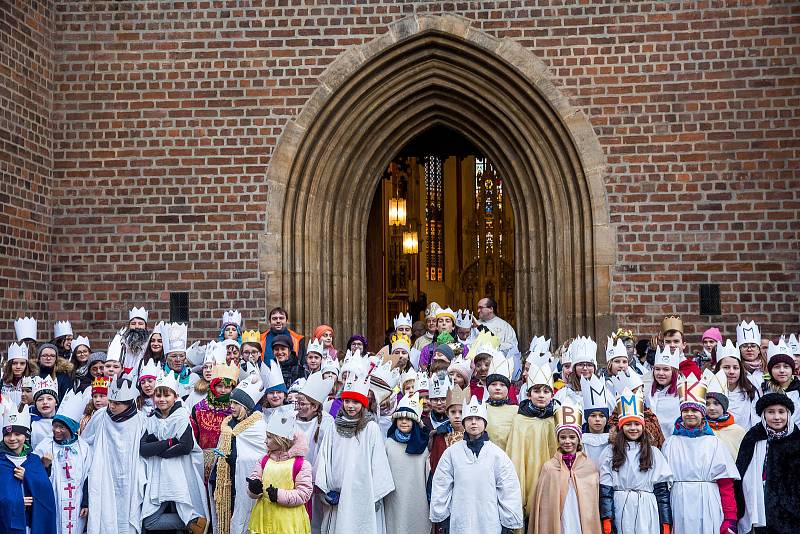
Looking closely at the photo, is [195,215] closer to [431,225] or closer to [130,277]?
[130,277]

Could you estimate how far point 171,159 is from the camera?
12.9 metres

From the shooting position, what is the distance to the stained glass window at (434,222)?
108 ft

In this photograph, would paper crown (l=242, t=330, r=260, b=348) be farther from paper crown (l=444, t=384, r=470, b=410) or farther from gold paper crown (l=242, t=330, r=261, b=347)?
paper crown (l=444, t=384, r=470, b=410)

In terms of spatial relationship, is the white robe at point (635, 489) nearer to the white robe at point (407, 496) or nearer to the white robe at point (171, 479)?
the white robe at point (407, 496)

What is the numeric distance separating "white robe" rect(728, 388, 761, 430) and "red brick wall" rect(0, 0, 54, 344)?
7674 mm

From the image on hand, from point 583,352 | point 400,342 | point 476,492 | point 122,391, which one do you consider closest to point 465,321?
point 400,342

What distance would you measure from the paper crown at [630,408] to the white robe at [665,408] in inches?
39.9

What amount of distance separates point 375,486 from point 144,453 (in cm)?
163

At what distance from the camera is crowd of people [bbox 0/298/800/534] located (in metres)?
6.89

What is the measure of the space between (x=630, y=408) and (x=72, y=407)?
12.6 ft

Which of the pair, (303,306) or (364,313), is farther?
(364,313)

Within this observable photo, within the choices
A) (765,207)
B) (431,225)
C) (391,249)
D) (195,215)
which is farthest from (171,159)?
(431,225)

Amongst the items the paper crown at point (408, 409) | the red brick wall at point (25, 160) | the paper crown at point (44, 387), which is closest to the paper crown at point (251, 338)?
the paper crown at point (44, 387)

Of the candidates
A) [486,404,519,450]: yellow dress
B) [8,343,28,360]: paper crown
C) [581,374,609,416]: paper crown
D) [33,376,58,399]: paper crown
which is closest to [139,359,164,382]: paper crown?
[33,376,58,399]: paper crown
